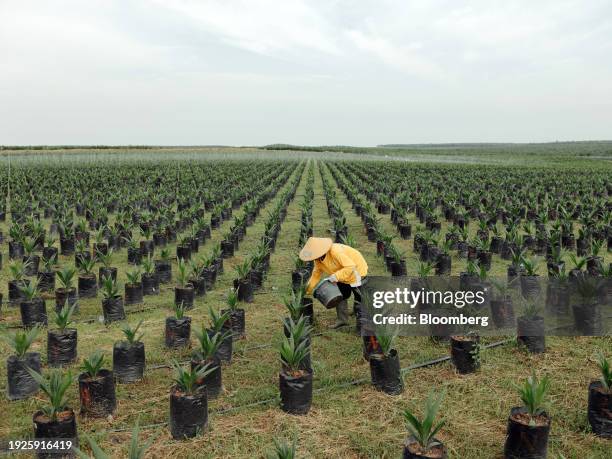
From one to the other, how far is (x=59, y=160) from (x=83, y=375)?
35864 millimetres

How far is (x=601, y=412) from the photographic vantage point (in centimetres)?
354

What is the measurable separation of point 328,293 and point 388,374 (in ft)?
4.78

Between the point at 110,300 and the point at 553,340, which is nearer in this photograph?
the point at 553,340

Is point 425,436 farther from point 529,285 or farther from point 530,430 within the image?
point 529,285

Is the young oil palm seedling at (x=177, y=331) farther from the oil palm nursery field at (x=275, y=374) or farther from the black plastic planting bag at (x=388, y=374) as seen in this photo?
the black plastic planting bag at (x=388, y=374)

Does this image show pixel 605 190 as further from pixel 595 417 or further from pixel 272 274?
pixel 595 417

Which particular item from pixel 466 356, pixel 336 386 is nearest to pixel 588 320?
pixel 466 356

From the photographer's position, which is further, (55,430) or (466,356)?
(466,356)

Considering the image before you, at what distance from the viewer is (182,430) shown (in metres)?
3.51

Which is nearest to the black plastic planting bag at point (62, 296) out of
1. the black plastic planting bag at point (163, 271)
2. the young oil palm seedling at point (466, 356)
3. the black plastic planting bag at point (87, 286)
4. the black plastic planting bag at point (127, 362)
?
the black plastic planting bag at point (87, 286)

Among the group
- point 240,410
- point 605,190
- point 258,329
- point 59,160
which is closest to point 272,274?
point 258,329

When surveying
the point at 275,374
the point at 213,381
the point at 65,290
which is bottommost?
the point at 275,374

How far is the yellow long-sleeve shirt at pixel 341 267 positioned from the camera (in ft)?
17.5

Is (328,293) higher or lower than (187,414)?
higher
